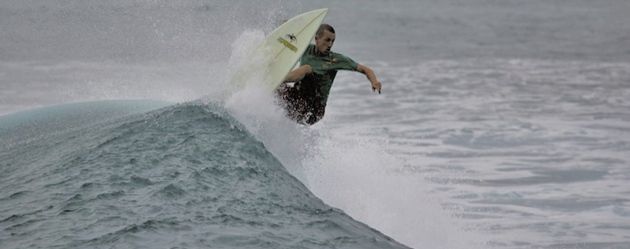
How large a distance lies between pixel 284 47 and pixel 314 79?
0.78 m

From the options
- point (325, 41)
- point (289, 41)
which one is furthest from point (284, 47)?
point (325, 41)

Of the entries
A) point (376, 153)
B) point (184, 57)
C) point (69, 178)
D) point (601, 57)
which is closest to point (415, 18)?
point (601, 57)

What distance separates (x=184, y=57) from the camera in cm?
2848

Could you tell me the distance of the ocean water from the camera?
335 inches

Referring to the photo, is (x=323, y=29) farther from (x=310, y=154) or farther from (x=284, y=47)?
(x=310, y=154)

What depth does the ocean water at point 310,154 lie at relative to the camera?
8.50 metres

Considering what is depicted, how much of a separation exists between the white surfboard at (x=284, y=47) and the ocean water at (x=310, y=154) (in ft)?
0.81

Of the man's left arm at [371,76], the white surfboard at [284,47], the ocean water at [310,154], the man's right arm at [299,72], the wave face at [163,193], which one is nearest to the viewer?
the wave face at [163,193]

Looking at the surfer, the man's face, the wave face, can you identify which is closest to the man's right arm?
the surfer

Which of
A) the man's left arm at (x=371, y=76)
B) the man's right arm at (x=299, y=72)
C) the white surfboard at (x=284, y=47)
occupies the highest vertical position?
the white surfboard at (x=284, y=47)

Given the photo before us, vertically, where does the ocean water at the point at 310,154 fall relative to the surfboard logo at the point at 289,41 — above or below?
below

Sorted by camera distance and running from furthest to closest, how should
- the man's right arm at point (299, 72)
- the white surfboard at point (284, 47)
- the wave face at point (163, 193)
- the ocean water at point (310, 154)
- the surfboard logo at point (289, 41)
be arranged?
the surfboard logo at point (289, 41) → the white surfboard at point (284, 47) → the man's right arm at point (299, 72) → the ocean water at point (310, 154) → the wave face at point (163, 193)

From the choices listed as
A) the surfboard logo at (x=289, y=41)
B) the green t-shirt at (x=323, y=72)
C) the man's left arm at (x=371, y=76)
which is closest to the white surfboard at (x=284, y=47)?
the surfboard logo at (x=289, y=41)

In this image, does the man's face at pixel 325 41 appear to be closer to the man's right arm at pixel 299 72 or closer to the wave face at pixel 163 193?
the man's right arm at pixel 299 72
